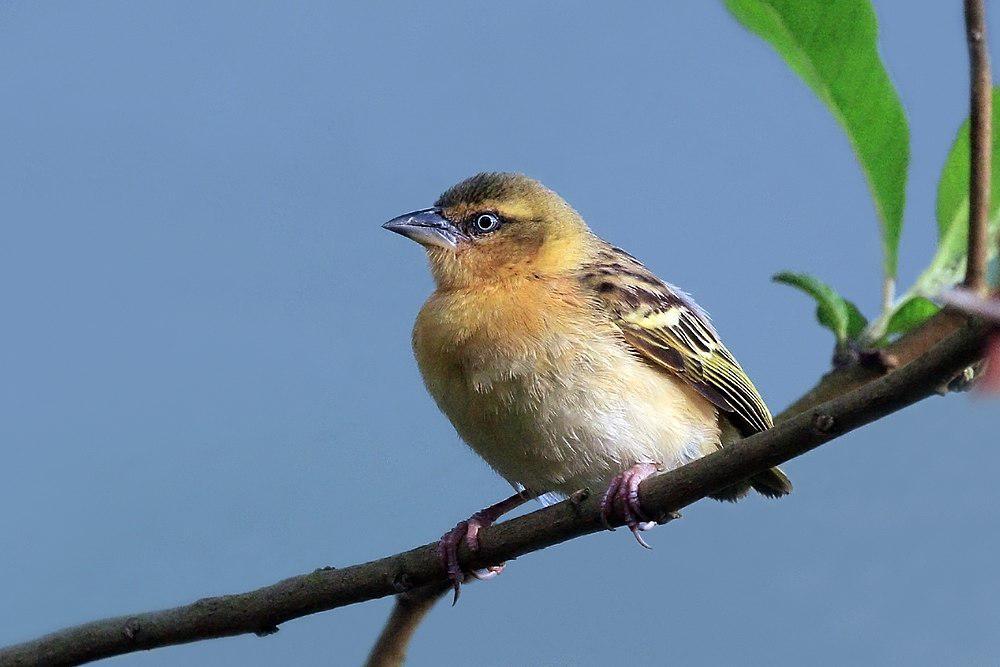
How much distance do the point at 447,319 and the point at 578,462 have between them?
2.44 ft

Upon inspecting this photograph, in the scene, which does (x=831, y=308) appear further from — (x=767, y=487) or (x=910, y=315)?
(x=767, y=487)

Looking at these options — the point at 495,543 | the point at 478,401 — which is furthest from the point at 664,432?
the point at 495,543

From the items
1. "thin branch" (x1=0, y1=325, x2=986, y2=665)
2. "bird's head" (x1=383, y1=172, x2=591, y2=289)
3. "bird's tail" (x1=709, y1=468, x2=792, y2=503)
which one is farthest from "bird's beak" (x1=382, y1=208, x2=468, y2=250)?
"thin branch" (x1=0, y1=325, x2=986, y2=665)

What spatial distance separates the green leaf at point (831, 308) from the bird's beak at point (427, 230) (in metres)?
1.86

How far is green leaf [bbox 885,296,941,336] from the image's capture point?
3377mm

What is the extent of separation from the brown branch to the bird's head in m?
2.86

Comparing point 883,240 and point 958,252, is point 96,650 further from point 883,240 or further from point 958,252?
point 958,252

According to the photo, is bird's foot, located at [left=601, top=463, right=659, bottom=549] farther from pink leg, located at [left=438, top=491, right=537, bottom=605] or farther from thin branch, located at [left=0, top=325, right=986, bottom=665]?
pink leg, located at [left=438, top=491, right=537, bottom=605]

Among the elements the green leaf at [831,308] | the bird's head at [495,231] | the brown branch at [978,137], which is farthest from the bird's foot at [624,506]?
the brown branch at [978,137]

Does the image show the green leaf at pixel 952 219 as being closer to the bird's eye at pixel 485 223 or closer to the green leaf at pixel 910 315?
the green leaf at pixel 910 315

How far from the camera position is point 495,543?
3.54 metres

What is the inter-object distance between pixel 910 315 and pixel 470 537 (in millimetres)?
1509

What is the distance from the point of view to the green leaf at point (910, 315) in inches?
133

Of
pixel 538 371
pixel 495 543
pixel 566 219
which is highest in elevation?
pixel 566 219
